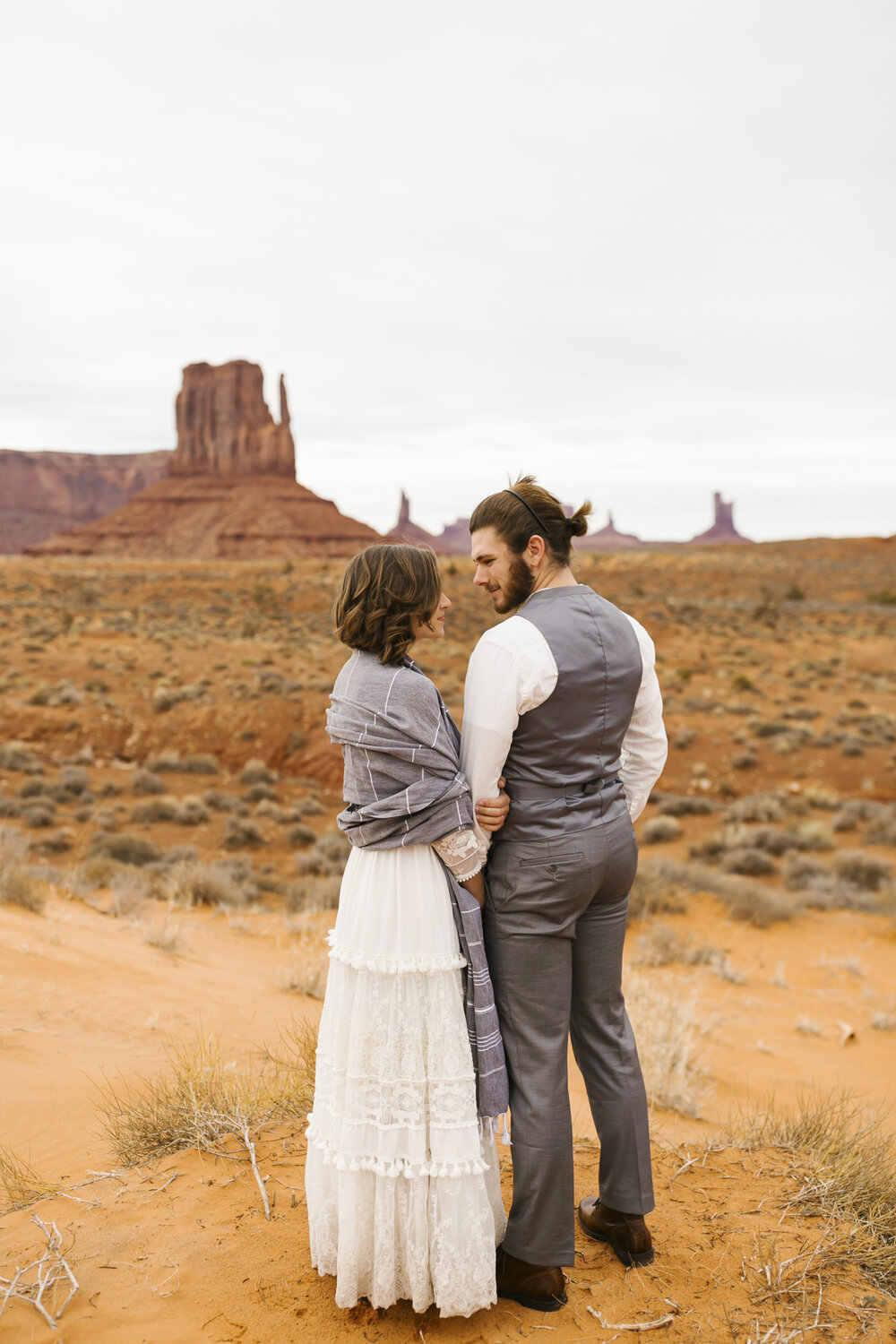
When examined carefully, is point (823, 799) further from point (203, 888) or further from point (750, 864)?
point (203, 888)

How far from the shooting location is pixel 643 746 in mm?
2854

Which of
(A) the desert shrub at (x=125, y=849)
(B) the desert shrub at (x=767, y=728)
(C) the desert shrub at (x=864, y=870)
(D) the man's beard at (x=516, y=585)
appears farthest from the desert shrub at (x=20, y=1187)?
(B) the desert shrub at (x=767, y=728)

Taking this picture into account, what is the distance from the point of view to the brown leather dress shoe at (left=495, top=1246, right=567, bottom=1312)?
2.59 meters

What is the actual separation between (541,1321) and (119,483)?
149 m

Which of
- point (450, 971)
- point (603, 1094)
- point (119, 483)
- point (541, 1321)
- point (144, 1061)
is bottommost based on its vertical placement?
point (144, 1061)

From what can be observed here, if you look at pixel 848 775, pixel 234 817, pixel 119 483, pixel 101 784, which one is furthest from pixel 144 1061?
pixel 119 483

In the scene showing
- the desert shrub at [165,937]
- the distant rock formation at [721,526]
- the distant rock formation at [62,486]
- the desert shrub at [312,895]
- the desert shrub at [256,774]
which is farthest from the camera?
the distant rock formation at [721,526]

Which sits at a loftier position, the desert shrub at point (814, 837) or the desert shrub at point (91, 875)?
the desert shrub at point (91, 875)

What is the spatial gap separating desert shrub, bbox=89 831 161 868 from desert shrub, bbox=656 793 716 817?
23.7 feet

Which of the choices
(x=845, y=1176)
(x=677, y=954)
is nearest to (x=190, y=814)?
(x=677, y=954)

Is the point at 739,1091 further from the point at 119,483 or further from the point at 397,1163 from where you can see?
the point at 119,483

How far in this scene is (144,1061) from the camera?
15.1ft

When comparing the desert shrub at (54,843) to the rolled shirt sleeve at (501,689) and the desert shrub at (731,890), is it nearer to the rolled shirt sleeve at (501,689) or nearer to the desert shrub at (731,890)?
the desert shrub at (731,890)

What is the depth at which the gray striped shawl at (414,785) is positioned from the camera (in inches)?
92.8
